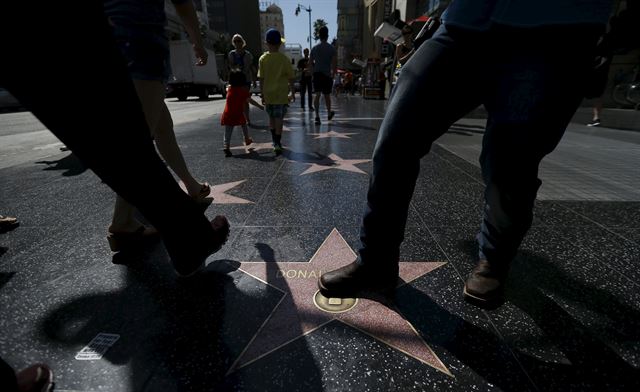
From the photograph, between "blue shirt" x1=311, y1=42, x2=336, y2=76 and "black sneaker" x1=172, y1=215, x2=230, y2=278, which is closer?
"black sneaker" x1=172, y1=215, x2=230, y2=278

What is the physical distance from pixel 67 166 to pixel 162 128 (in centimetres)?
267

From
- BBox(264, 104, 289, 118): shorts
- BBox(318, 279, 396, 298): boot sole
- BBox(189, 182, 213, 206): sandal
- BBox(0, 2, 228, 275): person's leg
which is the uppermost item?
BBox(0, 2, 228, 275): person's leg

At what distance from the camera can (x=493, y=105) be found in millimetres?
1278

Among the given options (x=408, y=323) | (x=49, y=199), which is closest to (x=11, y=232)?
(x=49, y=199)

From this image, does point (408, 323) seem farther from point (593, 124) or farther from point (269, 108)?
point (593, 124)

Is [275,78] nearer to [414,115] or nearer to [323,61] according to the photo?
[323,61]

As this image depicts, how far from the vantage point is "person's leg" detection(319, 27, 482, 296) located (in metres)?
1.22

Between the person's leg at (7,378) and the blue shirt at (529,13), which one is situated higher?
the blue shirt at (529,13)

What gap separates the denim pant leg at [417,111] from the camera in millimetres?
1225

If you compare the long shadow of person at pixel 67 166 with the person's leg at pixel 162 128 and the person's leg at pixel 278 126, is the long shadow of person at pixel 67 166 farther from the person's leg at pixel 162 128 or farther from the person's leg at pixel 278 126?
the person's leg at pixel 278 126

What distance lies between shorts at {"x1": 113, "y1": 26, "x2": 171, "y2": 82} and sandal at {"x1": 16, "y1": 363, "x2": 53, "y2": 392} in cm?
133

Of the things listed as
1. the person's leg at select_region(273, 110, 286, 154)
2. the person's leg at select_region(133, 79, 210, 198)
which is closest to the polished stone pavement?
the person's leg at select_region(133, 79, 210, 198)

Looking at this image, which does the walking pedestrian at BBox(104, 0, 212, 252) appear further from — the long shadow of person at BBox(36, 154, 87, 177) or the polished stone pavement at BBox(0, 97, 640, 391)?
the long shadow of person at BBox(36, 154, 87, 177)

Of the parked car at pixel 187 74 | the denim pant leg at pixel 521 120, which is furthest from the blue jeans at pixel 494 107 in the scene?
the parked car at pixel 187 74
